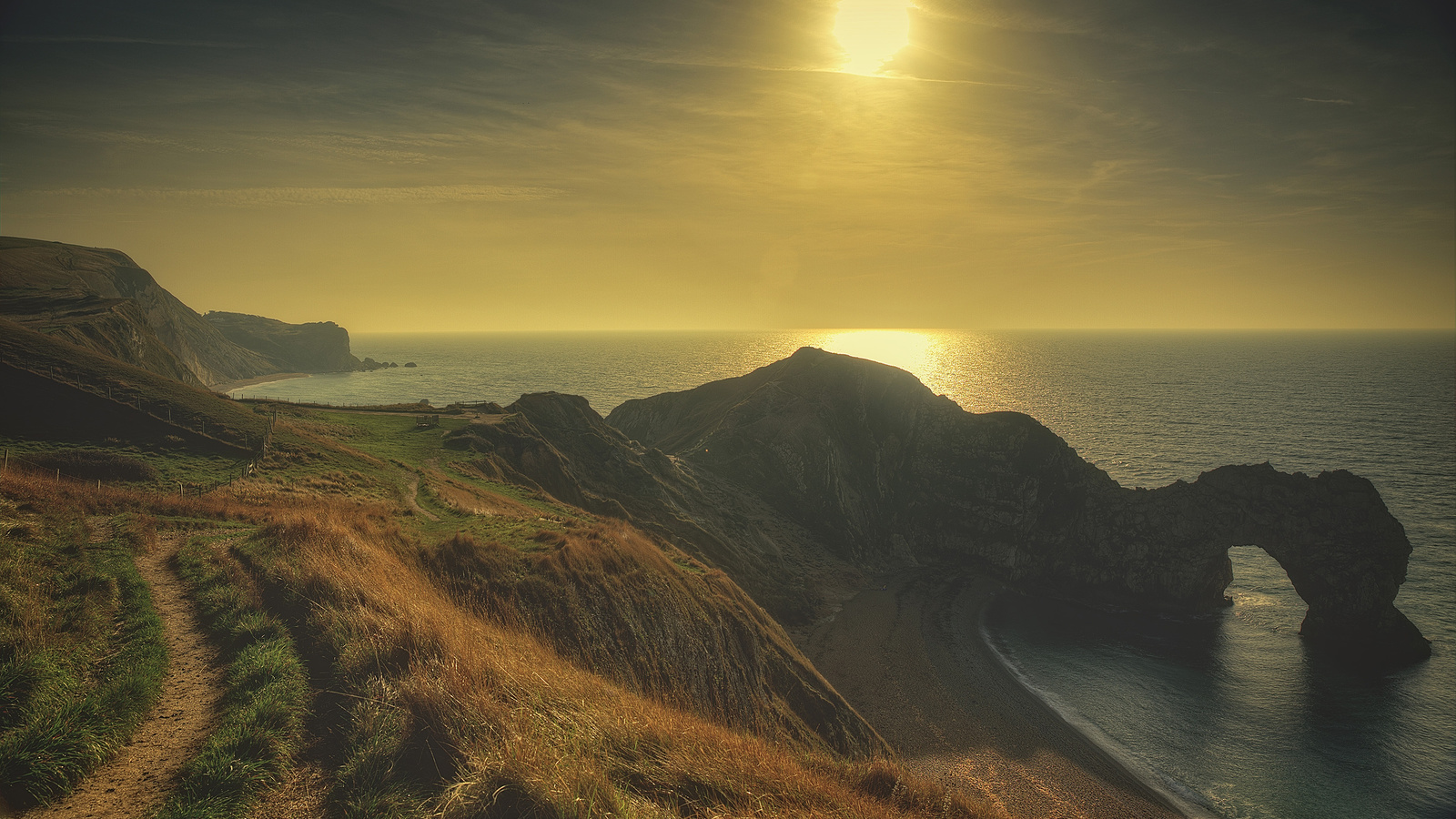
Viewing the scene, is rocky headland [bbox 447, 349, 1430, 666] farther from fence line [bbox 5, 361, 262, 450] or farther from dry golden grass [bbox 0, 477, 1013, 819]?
dry golden grass [bbox 0, 477, 1013, 819]

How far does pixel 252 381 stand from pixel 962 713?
18394 cm

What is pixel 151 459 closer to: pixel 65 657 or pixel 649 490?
pixel 65 657

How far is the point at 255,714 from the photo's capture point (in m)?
7.29

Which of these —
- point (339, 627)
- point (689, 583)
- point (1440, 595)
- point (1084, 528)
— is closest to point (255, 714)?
point (339, 627)

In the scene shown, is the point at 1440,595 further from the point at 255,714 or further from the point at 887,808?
the point at 255,714

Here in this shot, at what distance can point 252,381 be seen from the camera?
154000 mm

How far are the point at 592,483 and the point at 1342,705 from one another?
170ft

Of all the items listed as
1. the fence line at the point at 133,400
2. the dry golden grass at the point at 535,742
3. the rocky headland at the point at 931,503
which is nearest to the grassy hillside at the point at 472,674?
the dry golden grass at the point at 535,742

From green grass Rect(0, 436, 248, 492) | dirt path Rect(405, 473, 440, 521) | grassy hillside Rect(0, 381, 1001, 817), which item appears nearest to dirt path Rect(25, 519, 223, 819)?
grassy hillside Rect(0, 381, 1001, 817)

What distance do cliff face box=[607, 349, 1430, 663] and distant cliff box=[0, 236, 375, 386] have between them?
179 ft

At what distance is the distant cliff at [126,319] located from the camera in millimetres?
67125

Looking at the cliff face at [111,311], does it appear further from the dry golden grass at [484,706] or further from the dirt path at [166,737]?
the dirt path at [166,737]

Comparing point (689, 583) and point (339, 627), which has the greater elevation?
point (339, 627)

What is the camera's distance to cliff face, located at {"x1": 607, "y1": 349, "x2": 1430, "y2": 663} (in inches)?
1699
